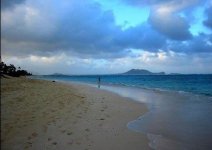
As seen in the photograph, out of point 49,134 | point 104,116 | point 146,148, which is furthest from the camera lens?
point 104,116

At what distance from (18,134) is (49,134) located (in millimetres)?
1023

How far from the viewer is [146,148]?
809 centimetres

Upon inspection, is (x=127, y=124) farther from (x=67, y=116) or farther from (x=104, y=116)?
(x=67, y=116)

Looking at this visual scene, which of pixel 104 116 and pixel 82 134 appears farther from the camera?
pixel 104 116

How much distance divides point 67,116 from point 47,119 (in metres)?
1.22

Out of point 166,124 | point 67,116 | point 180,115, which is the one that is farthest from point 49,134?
point 180,115

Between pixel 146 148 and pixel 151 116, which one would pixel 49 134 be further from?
pixel 151 116

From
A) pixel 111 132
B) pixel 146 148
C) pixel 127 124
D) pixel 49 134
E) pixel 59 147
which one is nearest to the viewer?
pixel 59 147

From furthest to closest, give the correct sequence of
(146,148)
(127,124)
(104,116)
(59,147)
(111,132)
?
(104,116) → (127,124) → (111,132) → (146,148) → (59,147)

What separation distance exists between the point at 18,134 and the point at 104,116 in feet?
17.5

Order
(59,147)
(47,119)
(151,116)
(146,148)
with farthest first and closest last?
(151,116)
(47,119)
(146,148)
(59,147)

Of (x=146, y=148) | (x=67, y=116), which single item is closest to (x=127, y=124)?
(x=67, y=116)

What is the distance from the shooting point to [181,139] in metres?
9.16

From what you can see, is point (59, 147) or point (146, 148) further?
point (146, 148)
